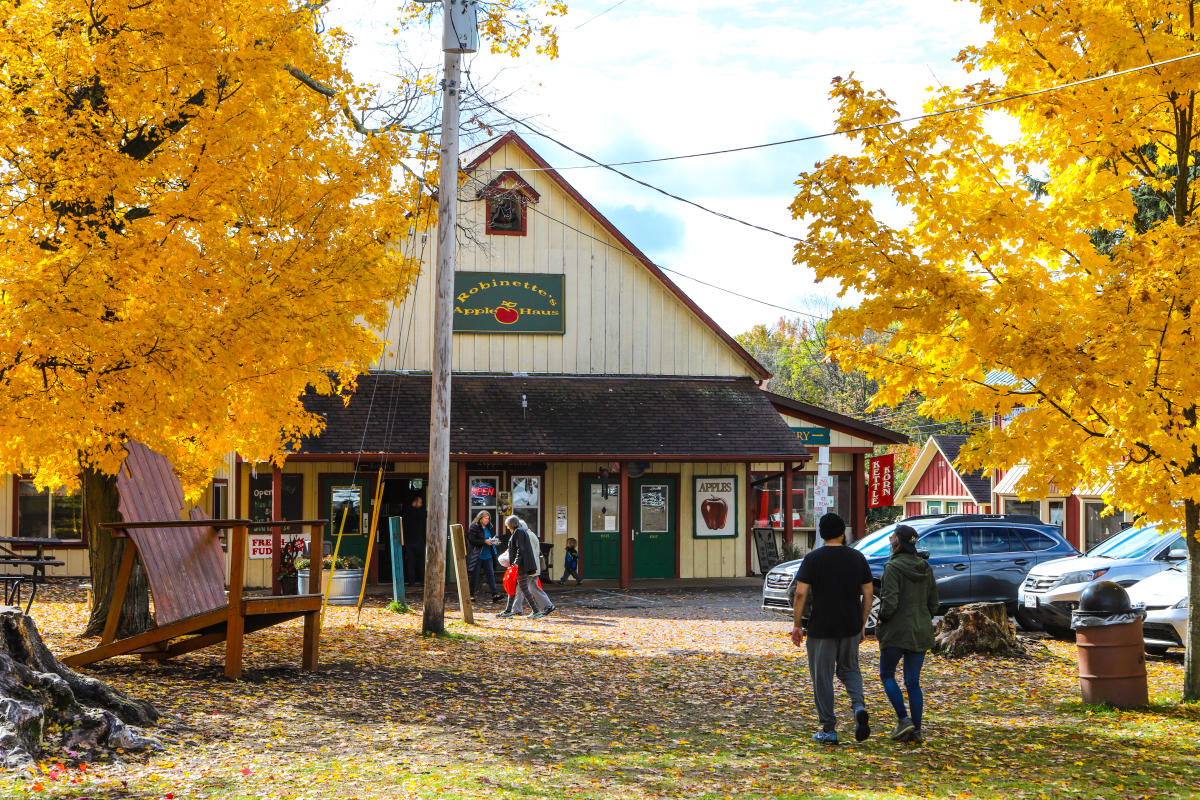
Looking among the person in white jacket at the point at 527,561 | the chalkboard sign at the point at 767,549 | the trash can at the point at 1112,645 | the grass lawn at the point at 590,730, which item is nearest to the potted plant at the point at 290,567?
the person in white jacket at the point at 527,561

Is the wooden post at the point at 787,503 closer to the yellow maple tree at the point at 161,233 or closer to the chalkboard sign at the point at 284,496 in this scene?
the chalkboard sign at the point at 284,496

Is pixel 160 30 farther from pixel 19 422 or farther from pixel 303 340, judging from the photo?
pixel 19 422

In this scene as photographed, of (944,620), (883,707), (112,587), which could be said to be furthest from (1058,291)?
(112,587)

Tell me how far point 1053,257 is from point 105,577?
9960 mm

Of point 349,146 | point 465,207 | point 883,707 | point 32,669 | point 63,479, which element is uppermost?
point 465,207

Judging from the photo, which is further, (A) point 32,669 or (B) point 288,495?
(B) point 288,495

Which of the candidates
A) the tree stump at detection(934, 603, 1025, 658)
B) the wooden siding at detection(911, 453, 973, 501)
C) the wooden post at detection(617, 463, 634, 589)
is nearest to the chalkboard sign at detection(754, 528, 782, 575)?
the wooden post at detection(617, 463, 634, 589)

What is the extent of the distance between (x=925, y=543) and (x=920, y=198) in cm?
815

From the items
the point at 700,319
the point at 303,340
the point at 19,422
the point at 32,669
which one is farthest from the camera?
the point at 700,319

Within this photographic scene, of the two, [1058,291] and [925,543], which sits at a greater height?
[1058,291]

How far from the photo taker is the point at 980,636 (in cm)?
1361

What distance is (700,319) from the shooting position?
2508 cm

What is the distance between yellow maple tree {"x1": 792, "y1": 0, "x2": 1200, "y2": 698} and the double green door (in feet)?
46.2

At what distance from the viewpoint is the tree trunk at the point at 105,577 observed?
11742 mm
